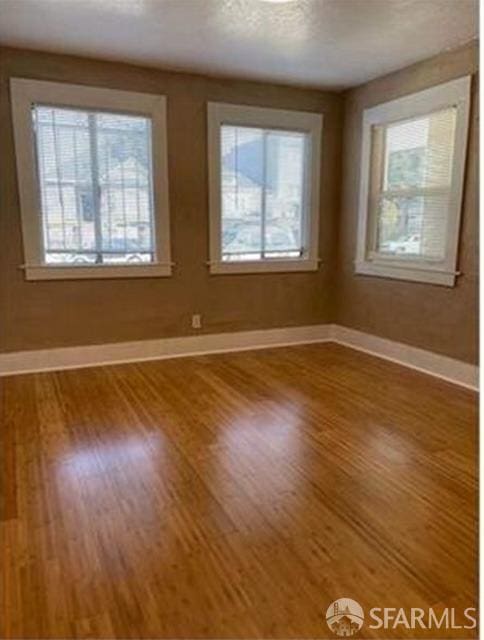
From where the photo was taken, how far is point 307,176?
16.0 feet

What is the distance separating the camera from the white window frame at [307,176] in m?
4.38

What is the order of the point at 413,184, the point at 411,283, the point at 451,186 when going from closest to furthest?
the point at 451,186 < the point at 413,184 < the point at 411,283

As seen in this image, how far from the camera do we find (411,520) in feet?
6.63

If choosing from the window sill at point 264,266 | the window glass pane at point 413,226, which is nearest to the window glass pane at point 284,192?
the window sill at point 264,266

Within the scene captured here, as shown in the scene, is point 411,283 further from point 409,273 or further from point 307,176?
point 307,176

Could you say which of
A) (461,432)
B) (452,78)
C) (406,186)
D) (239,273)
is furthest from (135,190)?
(461,432)

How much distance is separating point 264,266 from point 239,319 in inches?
22.9

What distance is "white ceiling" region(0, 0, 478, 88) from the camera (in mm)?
2947

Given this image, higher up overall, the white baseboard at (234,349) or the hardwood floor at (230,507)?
the white baseboard at (234,349)

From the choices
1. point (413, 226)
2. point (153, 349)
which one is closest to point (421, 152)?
point (413, 226)

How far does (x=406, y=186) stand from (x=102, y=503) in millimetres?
3500

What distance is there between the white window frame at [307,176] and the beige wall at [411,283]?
12.2 inches

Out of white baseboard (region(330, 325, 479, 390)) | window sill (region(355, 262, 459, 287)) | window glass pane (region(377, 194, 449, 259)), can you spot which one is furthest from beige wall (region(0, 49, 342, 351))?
window glass pane (region(377, 194, 449, 259))

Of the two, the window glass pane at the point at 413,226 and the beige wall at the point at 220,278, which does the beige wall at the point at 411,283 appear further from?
the window glass pane at the point at 413,226
